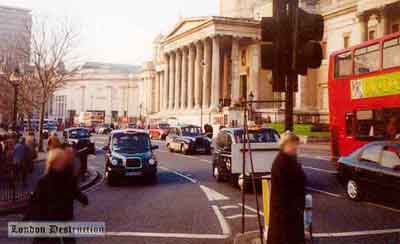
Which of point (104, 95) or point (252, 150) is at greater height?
point (104, 95)

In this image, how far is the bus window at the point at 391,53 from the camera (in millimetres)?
15146

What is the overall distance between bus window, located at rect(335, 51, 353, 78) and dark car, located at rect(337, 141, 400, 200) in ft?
20.3

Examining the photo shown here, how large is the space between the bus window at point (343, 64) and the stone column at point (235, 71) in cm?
4189

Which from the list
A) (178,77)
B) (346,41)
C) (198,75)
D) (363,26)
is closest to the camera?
(363,26)

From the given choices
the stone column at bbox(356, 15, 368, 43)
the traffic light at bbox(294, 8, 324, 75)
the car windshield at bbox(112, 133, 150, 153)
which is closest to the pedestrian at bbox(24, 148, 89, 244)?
the traffic light at bbox(294, 8, 324, 75)

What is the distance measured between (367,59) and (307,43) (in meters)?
11.3

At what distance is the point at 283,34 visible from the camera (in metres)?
6.75

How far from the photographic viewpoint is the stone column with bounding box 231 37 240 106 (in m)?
61.4

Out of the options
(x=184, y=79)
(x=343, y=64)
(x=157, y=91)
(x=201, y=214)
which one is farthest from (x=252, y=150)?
(x=157, y=91)

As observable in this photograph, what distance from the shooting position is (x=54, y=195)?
5.25 metres

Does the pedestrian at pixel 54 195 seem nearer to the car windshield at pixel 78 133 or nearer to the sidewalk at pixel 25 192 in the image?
the sidewalk at pixel 25 192

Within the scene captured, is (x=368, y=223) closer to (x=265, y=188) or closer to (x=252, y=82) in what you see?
(x=265, y=188)

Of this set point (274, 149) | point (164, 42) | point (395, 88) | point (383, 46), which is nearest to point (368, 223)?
point (274, 149)

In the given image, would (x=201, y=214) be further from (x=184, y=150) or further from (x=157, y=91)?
(x=157, y=91)
